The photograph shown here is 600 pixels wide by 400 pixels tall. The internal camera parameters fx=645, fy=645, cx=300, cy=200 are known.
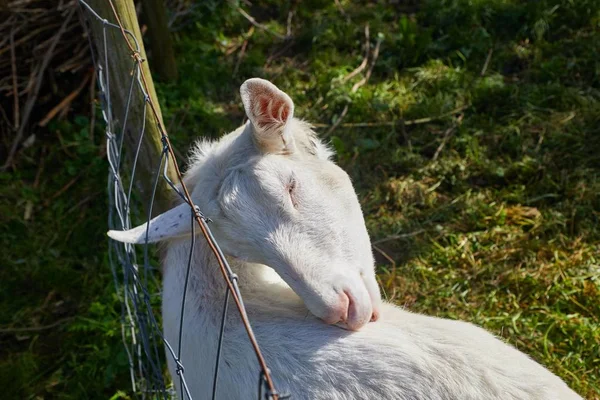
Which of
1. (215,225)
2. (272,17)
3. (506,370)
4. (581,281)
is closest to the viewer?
(506,370)

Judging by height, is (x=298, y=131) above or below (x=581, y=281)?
above

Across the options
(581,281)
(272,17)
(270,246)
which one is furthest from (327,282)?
(272,17)

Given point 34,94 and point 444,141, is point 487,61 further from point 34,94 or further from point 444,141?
point 34,94

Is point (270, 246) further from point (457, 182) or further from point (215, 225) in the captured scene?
point (457, 182)

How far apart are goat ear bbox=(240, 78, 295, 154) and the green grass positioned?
1393mm

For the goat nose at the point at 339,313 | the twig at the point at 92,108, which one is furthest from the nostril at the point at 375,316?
the twig at the point at 92,108

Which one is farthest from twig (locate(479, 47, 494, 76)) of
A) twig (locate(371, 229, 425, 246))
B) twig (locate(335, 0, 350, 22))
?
twig (locate(371, 229, 425, 246))

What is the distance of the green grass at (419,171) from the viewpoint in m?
3.94

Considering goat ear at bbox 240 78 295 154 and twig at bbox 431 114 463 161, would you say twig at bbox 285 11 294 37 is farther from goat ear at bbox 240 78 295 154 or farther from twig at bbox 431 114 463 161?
goat ear at bbox 240 78 295 154

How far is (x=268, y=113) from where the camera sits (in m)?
2.87

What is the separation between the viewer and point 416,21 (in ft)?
20.0

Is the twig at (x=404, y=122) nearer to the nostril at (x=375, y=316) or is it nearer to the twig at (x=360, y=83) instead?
the twig at (x=360, y=83)

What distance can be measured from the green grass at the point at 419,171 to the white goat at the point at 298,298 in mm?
1261

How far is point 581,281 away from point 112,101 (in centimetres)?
288
